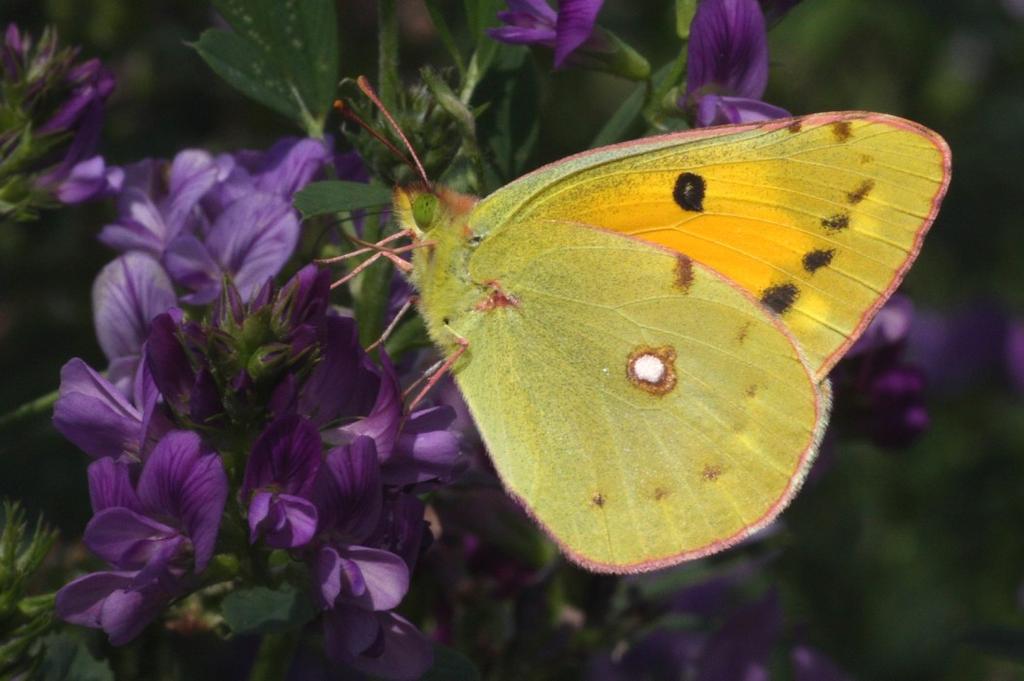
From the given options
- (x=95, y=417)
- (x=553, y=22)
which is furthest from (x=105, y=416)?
Result: (x=553, y=22)

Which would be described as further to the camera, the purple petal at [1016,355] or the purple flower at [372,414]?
the purple petal at [1016,355]

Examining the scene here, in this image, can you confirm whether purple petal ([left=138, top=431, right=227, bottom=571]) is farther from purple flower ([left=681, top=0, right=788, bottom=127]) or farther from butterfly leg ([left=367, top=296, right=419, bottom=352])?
purple flower ([left=681, top=0, right=788, bottom=127])

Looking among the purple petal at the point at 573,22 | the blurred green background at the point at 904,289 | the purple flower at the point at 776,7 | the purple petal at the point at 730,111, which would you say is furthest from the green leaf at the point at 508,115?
the purple flower at the point at 776,7

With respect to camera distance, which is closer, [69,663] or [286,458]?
[286,458]

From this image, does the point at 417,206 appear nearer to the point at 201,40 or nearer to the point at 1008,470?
the point at 201,40

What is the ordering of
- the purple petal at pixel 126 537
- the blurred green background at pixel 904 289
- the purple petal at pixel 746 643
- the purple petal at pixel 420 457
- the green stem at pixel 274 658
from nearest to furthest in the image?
the purple petal at pixel 126 537, the purple petal at pixel 420 457, the green stem at pixel 274 658, the purple petal at pixel 746 643, the blurred green background at pixel 904 289

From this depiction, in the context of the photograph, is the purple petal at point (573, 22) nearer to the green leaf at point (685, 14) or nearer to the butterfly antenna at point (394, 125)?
the green leaf at point (685, 14)

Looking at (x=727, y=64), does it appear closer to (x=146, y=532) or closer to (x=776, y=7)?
(x=776, y=7)

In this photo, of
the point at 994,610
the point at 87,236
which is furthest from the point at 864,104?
the point at 87,236
